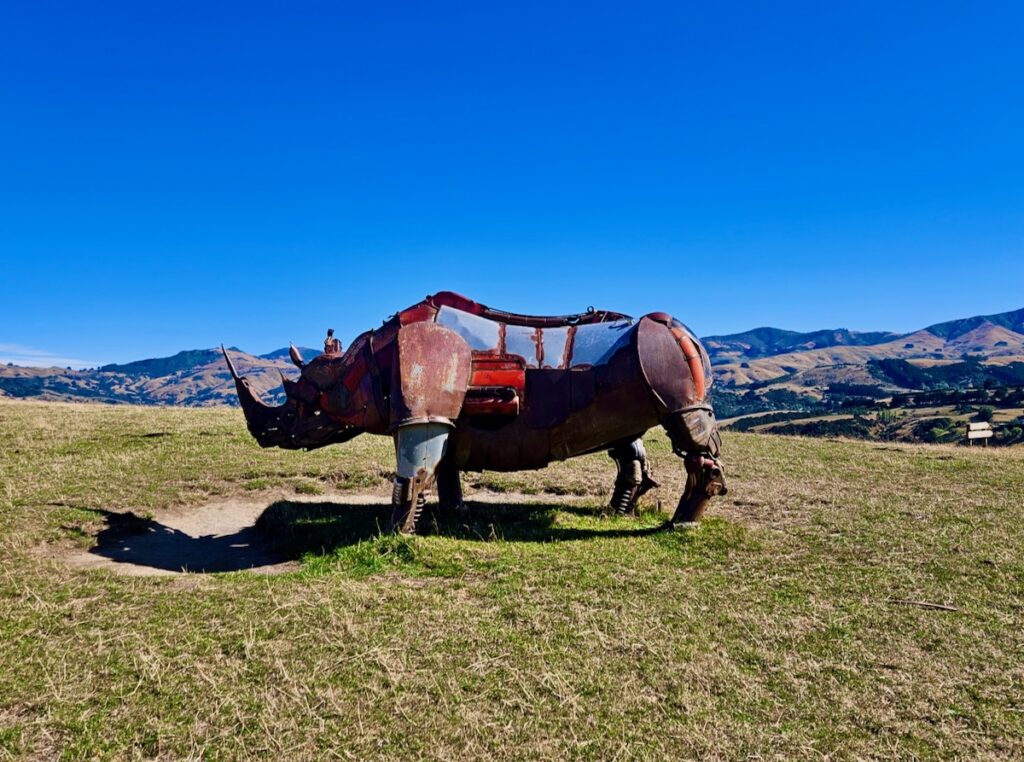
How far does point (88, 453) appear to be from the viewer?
Answer: 47.8 ft

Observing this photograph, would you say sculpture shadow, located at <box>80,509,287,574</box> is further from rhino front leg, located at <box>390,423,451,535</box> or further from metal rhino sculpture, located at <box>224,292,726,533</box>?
metal rhino sculpture, located at <box>224,292,726,533</box>

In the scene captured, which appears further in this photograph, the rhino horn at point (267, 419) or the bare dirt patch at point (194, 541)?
the rhino horn at point (267, 419)

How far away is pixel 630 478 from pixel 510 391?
2.99 metres

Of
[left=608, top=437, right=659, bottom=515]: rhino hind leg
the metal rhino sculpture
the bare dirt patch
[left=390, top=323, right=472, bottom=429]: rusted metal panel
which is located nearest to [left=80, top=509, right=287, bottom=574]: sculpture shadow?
the bare dirt patch

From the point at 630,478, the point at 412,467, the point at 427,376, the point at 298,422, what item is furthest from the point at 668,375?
the point at 298,422

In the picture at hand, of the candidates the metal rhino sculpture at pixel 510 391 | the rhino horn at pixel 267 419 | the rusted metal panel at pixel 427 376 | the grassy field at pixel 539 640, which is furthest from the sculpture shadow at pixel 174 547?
the rusted metal panel at pixel 427 376

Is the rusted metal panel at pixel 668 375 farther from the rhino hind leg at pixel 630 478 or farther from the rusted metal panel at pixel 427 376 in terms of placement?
the rusted metal panel at pixel 427 376

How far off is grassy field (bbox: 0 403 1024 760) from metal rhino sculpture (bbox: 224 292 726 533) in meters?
1.10

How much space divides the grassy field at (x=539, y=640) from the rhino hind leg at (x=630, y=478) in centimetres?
40

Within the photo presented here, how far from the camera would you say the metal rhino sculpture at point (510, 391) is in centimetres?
A: 848

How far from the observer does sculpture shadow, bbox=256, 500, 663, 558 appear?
8977 mm

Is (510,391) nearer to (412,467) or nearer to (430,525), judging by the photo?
(412,467)

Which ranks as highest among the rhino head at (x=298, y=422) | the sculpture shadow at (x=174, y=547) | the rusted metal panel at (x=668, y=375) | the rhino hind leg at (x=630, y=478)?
the rusted metal panel at (x=668, y=375)

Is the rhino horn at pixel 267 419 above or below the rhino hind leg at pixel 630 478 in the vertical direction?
above
